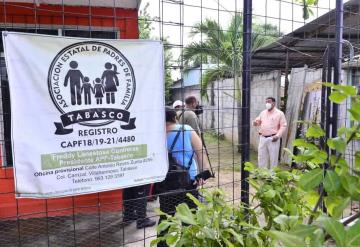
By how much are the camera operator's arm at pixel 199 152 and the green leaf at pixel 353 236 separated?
2.27 m

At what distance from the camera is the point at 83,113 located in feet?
7.34

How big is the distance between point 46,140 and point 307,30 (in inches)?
205

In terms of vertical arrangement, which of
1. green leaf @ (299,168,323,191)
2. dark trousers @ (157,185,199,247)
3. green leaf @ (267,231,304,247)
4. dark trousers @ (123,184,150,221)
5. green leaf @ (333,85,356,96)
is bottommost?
dark trousers @ (123,184,150,221)

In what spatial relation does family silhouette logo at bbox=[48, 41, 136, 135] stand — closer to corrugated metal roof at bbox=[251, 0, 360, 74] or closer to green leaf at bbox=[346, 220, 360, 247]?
green leaf at bbox=[346, 220, 360, 247]

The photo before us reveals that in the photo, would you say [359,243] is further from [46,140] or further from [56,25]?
[56,25]

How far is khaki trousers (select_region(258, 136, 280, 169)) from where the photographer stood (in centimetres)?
692

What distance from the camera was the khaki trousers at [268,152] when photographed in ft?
22.7

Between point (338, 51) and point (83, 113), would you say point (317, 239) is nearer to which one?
point (83, 113)

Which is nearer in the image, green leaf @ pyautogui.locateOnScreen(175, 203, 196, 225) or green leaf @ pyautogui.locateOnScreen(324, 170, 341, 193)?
green leaf @ pyautogui.locateOnScreen(324, 170, 341, 193)

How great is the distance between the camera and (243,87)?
267 centimetres

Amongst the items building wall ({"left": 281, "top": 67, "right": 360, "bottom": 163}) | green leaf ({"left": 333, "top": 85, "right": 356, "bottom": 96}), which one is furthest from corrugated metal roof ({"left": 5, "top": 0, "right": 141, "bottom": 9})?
building wall ({"left": 281, "top": 67, "right": 360, "bottom": 163})

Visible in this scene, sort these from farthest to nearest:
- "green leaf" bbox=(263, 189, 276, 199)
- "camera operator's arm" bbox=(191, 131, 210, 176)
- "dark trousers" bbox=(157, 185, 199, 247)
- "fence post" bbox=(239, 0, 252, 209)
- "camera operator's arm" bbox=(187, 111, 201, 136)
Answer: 1. "camera operator's arm" bbox=(187, 111, 201, 136)
2. "camera operator's arm" bbox=(191, 131, 210, 176)
3. "dark trousers" bbox=(157, 185, 199, 247)
4. "fence post" bbox=(239, 0, 252, 209)
5. "green leaf" bbox=(263, 189, 276, 199)

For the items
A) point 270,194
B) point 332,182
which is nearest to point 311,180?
point 332,182

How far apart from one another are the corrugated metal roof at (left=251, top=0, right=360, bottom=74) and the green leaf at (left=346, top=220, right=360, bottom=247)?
3.99 meters
